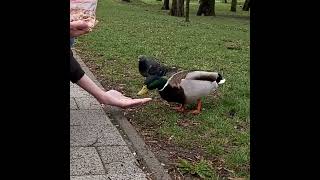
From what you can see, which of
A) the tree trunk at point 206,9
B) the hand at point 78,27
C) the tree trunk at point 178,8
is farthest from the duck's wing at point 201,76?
the tree trunk at point 206,9

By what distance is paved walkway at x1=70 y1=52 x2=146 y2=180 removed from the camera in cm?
287

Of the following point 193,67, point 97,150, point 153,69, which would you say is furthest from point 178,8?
point 97,150

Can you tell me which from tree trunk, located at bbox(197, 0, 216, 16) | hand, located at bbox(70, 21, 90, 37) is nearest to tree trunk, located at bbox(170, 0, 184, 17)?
tree trunk, located at bbox(197, 0, 216, 16)

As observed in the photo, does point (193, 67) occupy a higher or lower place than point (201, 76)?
lower

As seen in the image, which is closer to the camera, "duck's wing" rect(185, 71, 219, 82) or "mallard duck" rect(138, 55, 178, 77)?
"duck's wing" rect(185, 71, 219, 82)

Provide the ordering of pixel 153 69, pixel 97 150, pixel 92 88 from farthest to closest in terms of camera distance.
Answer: pixel 153 69
pixel 97 150
pixel 92 88

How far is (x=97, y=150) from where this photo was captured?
3.31 meters

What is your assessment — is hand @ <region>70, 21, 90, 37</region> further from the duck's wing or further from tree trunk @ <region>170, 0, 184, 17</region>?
tree trunk @ <region>170, 0, 184, 17</region>

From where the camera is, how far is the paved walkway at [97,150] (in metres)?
2.87

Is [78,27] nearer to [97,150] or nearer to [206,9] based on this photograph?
[97,150]

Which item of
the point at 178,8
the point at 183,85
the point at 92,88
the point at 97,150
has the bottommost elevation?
the point at 97,150
